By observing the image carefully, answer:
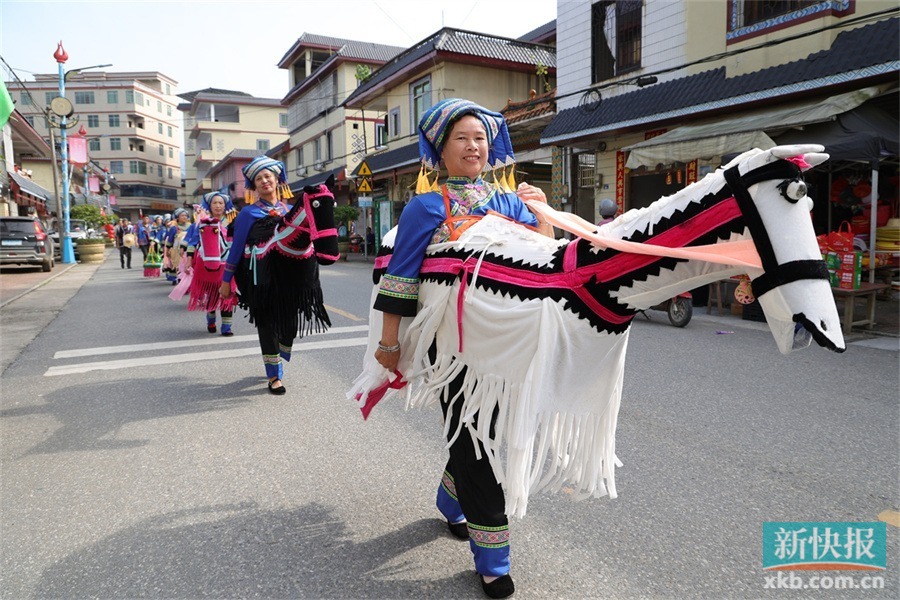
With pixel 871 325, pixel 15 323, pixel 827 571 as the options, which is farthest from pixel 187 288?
pixel 871 325

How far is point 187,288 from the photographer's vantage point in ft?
29.4

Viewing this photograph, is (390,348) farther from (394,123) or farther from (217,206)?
(394,123)

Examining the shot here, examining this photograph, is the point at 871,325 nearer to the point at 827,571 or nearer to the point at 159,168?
the point at 827,571

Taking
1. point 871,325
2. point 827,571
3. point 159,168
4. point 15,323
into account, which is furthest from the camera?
point 159,168

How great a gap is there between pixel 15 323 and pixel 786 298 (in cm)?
1029

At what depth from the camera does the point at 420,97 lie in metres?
21.5

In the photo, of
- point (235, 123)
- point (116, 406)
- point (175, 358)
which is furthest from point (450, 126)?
point (235, 123)

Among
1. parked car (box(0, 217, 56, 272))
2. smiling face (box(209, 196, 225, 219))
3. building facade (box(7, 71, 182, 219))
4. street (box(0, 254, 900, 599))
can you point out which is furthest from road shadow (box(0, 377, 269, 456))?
building facade (box(7, 71, 182, 219))

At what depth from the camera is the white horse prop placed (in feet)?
5.16

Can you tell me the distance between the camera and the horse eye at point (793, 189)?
4.96 ft

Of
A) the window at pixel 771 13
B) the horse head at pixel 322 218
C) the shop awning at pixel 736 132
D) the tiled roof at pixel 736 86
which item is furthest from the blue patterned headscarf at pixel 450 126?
the window at pixel 771 13

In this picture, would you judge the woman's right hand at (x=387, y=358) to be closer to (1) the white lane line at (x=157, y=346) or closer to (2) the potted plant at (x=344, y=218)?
(1) the white lane line at (x=157, y=346)

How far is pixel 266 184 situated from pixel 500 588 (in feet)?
12.0

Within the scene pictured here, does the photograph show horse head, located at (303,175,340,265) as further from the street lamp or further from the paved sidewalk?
the street lamp
